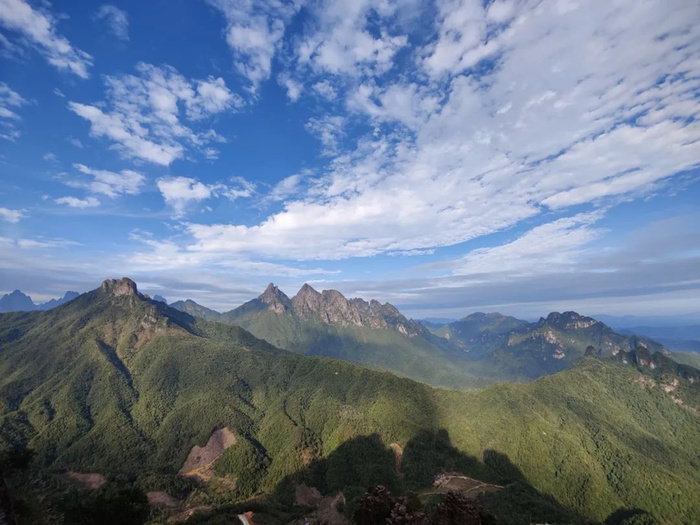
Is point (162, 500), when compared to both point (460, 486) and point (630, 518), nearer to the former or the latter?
point (460, 486)

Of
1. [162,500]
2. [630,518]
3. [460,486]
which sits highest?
[460,486]

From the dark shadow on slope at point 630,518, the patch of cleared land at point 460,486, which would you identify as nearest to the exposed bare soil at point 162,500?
the patch of cleared land at point 460,486

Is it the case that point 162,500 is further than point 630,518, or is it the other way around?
point 162,500

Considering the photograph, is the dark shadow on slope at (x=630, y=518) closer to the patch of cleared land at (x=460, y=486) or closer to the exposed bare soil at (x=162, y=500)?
the patch of cleared land at (x=460, y=486)

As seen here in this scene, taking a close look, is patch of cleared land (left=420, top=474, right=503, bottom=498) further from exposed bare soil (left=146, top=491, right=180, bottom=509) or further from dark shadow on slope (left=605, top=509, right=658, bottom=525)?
exposed bare soil (left=146, top=491, right=180, bottom=509)

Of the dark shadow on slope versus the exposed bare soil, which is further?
the exposed bare soil

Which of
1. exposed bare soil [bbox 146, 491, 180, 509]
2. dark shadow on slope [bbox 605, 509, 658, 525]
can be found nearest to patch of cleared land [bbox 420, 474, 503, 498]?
dark shadow on slope [bbox 605, 509, 658, 525]

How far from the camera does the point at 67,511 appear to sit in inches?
3671

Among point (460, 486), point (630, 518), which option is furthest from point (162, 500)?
point (630, 518)

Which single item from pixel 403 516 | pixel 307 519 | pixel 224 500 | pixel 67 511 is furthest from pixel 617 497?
pixel 67 511

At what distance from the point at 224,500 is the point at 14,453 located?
133 metres

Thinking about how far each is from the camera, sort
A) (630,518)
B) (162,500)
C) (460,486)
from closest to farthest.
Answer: (630,518), (460,486), (162,500)

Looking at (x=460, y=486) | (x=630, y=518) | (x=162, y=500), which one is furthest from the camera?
(x=162, y=500)

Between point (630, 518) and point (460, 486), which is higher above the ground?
point (460, 486)
